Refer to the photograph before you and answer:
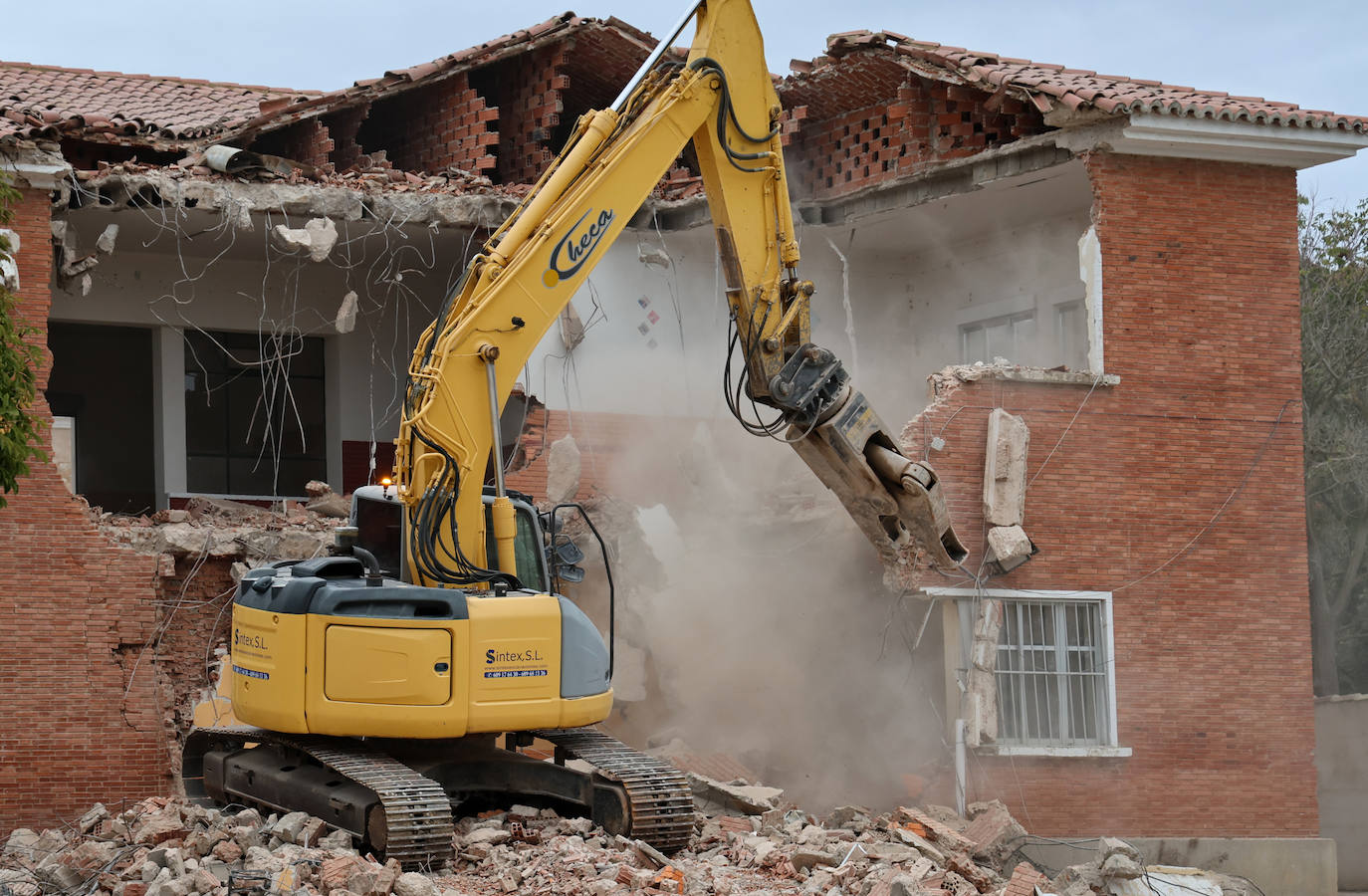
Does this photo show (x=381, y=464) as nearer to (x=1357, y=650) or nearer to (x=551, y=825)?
(x=551, y=825)

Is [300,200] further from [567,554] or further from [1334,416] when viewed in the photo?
[1334,416]

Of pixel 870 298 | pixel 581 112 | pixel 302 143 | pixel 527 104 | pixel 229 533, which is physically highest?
pixel 581 112

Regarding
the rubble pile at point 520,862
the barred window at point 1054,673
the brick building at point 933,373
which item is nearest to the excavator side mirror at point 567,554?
the rubble pile at point 520,862

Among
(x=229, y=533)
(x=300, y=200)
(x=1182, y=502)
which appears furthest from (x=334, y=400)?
(x=1182, y=502)

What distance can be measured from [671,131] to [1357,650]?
2432cm

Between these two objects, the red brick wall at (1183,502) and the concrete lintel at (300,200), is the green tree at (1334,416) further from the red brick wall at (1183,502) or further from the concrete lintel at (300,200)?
the concrete lintel at (300,200)

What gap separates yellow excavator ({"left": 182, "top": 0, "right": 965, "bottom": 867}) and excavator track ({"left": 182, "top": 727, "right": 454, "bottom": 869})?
2cm

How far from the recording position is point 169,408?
55.8ft

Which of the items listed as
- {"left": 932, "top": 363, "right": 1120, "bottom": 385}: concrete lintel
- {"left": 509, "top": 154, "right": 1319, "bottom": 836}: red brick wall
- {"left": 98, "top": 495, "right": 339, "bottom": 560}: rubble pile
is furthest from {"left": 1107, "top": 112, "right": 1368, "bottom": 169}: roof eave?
{"left": 98, "top": 495, "right": 339, "bottom": 560}: rubble pile

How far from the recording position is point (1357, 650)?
1184 inches

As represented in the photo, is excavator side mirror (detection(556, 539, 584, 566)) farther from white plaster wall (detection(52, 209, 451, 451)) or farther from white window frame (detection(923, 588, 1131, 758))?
white plaster wall (detection(52, 209, 451, 451))

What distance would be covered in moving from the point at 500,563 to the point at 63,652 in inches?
228

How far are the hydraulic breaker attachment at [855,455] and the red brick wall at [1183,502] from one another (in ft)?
10.7

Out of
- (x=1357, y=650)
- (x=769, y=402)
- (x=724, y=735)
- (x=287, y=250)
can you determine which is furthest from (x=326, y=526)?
(x=1357, y=650)
